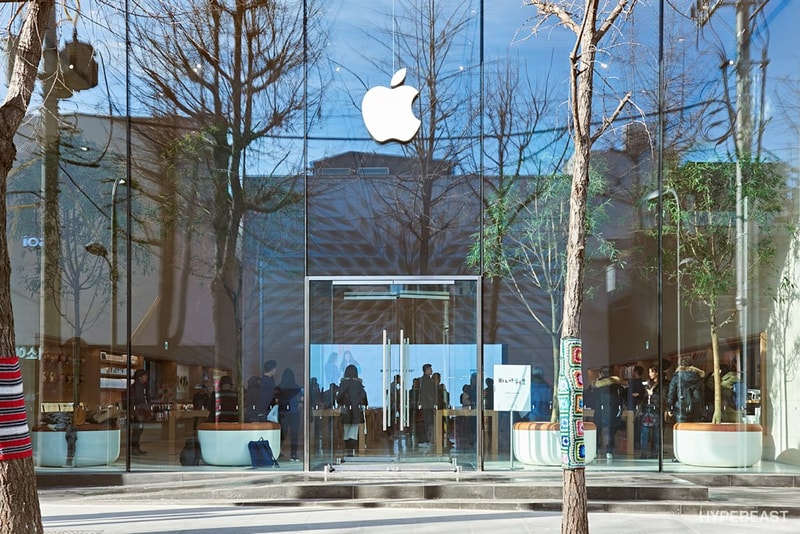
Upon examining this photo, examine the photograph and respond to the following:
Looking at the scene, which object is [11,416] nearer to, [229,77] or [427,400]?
[427,400]

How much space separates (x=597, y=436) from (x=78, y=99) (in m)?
8.28

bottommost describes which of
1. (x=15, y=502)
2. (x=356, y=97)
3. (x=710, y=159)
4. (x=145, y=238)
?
(x=15, y=502)

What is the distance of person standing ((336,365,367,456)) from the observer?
12359 millimetres

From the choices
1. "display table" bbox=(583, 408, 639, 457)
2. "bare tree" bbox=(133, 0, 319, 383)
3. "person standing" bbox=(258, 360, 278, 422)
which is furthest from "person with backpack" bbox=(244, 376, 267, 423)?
"display table" bbox=(583, 408, 639, 457)

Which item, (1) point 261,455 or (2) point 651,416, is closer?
(2) point 651,416

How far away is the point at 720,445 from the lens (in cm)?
1220

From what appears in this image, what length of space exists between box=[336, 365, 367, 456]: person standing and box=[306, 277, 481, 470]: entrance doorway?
0.10ft

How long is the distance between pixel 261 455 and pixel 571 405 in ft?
20.1

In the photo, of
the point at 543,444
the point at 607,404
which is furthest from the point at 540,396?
the point at 607,404

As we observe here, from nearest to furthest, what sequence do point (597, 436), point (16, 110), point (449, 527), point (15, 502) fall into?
1. point (15, 502)
2. point (16, 110)
3. point (449, 527)
4. point (597, 436)

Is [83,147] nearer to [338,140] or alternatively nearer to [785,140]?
[338,140]

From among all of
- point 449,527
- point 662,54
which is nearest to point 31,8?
point 449,527

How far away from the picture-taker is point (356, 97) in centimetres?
1269

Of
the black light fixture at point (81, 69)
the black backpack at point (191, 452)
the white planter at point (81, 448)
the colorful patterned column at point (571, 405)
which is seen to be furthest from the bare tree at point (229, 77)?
the colorful patterned column at point (571, 405)
